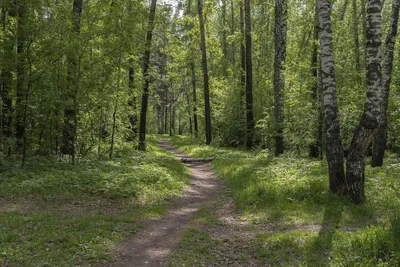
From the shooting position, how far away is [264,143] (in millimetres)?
19016

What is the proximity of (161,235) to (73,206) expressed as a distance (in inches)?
112

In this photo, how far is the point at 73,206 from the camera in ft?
26.7

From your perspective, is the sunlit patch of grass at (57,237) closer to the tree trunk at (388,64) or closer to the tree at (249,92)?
the tree trunk at (388,64)

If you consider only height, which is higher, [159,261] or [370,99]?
[370,99]

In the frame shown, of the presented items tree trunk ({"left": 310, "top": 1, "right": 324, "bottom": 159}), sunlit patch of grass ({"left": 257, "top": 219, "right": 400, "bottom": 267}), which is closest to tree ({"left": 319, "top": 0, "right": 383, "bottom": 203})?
sunlit patch of grass ({"left": 257, "top": 219, "right": 400, "bottom": 267})

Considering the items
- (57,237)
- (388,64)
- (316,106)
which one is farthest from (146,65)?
(57,237)

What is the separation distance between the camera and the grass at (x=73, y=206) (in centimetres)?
538

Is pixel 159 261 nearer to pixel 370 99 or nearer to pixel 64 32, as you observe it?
pixel 370 99

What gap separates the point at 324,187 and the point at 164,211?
431cm

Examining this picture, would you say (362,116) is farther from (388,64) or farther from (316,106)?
(388,64)

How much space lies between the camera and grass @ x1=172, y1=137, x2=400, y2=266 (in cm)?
497

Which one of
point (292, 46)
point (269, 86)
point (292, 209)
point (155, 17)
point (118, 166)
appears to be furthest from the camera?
point (292, 46)

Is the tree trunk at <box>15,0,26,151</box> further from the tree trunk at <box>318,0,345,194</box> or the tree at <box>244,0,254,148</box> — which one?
the tree at <box>244,0,254,148</box>

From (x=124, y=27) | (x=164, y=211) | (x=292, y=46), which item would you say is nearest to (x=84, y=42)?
(x=124, y=27)
